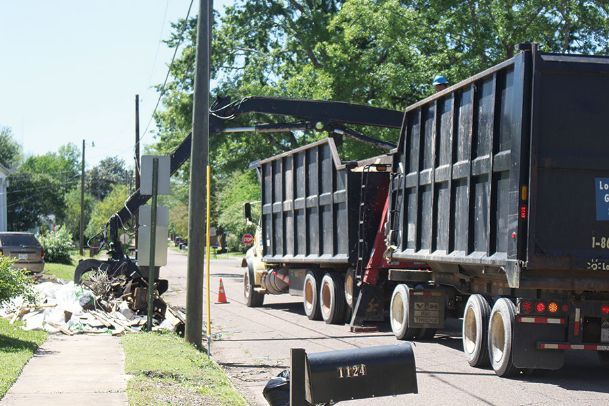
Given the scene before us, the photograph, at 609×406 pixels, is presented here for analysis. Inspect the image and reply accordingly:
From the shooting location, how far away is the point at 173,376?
11008mm

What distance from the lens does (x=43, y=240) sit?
156 feet

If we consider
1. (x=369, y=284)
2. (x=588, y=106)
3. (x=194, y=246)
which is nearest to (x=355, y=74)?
(x=369, y=284)

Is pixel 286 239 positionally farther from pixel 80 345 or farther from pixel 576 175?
pixel 576 175

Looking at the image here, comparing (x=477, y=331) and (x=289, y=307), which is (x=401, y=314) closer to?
(x=477, y=331)

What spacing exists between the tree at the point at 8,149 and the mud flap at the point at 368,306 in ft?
264

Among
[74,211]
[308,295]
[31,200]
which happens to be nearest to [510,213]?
[308,295]

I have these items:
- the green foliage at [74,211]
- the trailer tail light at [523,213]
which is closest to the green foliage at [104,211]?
the green foliage at [74,211]

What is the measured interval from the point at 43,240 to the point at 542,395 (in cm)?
4003

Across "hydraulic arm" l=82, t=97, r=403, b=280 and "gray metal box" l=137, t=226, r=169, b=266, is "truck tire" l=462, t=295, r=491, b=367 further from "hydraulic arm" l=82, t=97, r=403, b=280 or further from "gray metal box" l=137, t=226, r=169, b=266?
"hydraulic arm" l=82, t=97, r=403, b=280

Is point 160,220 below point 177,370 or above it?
above

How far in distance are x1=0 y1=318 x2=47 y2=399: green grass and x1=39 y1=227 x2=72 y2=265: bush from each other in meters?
31.4

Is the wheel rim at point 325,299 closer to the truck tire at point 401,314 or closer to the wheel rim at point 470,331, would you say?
the truck tire at point 401,314

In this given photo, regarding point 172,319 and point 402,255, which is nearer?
point 402,255

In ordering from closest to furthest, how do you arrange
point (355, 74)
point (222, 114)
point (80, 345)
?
point (80, 345)
point (222, 114)
point (355, 74)
